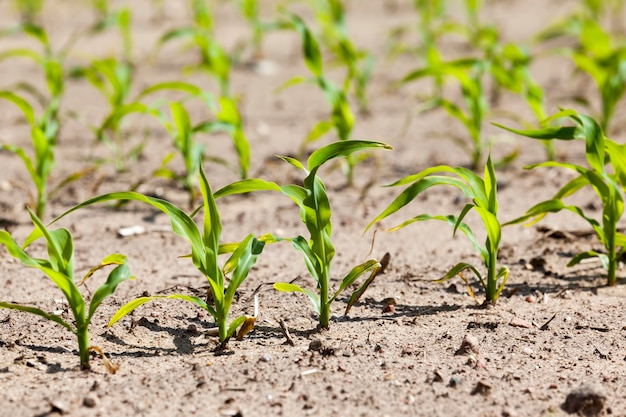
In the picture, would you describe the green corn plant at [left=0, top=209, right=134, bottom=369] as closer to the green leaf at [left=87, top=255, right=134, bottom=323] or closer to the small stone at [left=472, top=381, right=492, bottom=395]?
the green leaf at [left=87, top=255, right=134, bottom=323]

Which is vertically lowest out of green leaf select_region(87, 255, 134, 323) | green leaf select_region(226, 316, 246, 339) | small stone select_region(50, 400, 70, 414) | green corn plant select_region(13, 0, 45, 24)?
small stone select_region(50, 400, 70, 414)

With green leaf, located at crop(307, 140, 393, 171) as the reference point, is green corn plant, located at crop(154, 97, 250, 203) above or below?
above

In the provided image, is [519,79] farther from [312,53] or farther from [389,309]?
[389,309]

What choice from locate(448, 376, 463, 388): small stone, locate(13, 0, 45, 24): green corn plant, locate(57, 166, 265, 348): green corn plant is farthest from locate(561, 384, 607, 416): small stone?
locate(13, 0, 45, 24): green corn plant

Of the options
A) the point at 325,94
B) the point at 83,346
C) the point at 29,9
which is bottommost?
the point at 83,346

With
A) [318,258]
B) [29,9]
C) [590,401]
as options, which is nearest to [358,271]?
[318,258]

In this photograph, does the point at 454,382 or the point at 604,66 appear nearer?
the point at 454,382

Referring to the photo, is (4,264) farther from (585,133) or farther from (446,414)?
(585,133)

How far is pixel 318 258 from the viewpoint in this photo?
8.34ft

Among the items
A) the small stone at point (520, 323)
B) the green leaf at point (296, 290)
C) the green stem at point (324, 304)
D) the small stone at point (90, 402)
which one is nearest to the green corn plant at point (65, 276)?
the small stone at point (90, 402)

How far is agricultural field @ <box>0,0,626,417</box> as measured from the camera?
2299 mm

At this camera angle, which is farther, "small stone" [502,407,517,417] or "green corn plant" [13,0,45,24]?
"green corn plant" [13,0,45,24]

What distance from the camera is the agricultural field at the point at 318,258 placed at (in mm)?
2299

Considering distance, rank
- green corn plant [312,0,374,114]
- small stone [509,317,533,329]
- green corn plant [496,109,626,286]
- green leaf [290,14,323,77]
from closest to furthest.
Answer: small stone [509,317,533,329], green corn plant [496,109,626,286], green leaf [290,14,323,77], green corn plant [312,0,374,114]
